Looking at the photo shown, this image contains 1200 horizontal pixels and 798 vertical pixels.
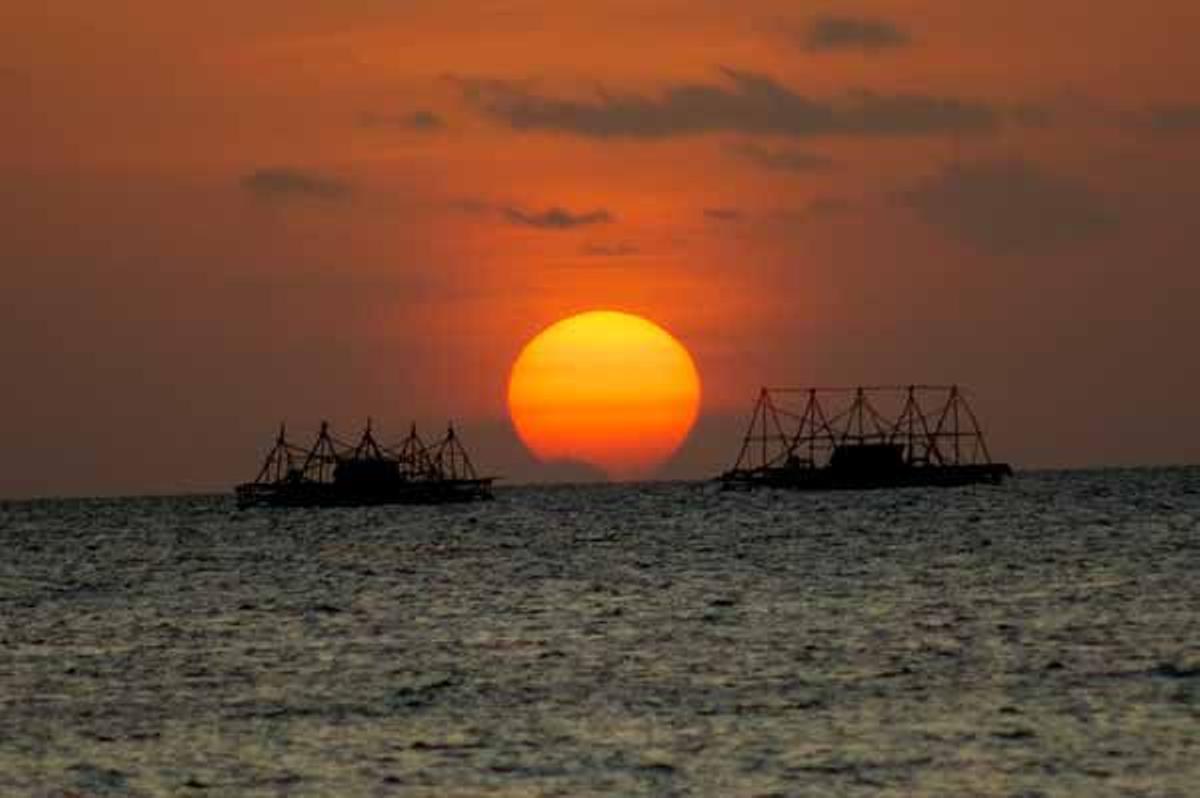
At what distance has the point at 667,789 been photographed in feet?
153

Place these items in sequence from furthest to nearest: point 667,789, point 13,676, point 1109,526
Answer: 1. point 1109,526
2. point 13,676
3. point 667,789

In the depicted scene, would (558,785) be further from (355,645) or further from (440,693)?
(355,645)

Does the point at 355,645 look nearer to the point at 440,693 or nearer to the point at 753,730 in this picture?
the point at 440,693

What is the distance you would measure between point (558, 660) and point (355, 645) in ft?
36.7

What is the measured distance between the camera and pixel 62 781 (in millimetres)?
49312

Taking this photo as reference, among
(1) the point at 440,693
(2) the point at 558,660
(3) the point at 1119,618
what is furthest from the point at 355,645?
(3) the point at 1119,618

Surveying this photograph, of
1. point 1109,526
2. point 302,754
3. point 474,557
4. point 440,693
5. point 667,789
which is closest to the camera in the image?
point 667,789

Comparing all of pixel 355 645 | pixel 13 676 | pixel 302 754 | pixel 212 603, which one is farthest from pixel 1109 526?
pixel 302 754

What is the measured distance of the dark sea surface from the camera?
48.7 m

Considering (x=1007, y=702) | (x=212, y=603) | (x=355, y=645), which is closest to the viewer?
(x=1007, y=702)

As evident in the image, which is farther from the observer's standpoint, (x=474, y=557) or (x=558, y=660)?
(x=474, y=557)

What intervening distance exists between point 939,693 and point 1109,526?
113 metres

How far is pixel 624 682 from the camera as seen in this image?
65.6 meters

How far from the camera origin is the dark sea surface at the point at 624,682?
160ft
